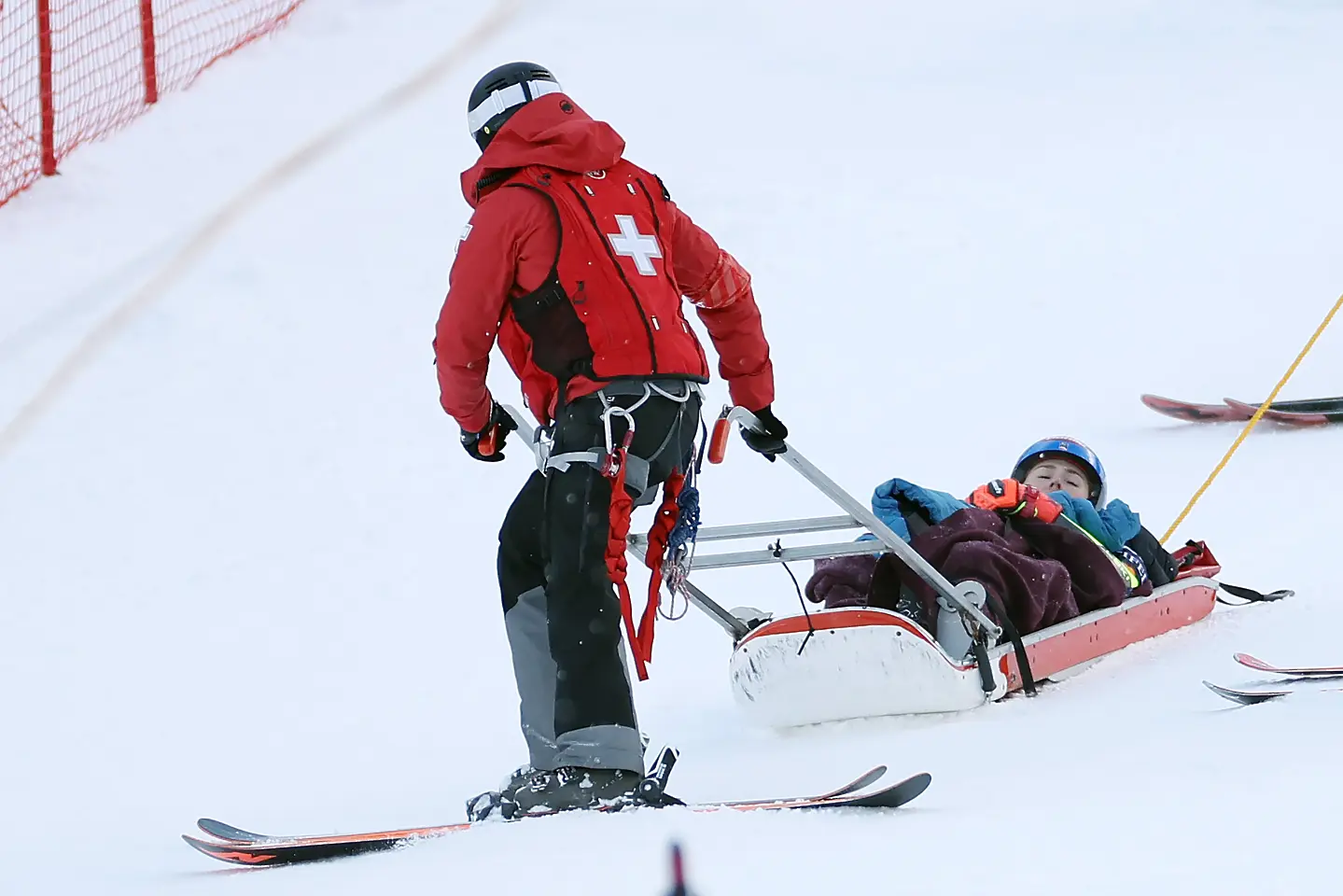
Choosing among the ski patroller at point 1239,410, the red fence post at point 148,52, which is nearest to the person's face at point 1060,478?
the ski patroller at point 1239,410

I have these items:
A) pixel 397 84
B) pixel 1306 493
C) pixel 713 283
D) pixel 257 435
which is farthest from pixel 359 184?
pixel 713 283

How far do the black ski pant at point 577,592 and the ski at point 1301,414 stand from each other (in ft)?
17.8

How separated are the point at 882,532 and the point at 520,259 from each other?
127 centimetres

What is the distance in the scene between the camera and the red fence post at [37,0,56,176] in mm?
→ 9180

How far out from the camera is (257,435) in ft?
24.0

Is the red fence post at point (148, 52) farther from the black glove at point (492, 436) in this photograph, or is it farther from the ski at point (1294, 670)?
the ski at point (1294, 670)

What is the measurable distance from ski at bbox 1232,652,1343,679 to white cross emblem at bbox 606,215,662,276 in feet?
5.66

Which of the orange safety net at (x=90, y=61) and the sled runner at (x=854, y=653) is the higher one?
the orange safety net at (x=90, y=61)

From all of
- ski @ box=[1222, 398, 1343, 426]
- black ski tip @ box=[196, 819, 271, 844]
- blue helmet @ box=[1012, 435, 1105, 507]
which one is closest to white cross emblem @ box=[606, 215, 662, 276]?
black ski tip @ box=[196, 819, 271, 844]

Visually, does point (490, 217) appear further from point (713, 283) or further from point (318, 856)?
point (318, 856)

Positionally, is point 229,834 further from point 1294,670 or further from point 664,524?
point 1294,670

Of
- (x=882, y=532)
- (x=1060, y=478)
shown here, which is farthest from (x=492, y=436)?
(x=1060, y=478)

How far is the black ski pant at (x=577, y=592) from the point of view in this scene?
309 centimetres

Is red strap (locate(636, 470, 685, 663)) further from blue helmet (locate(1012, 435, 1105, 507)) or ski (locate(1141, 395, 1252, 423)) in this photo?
ski (locate(1141, 395, 1252, 423))
